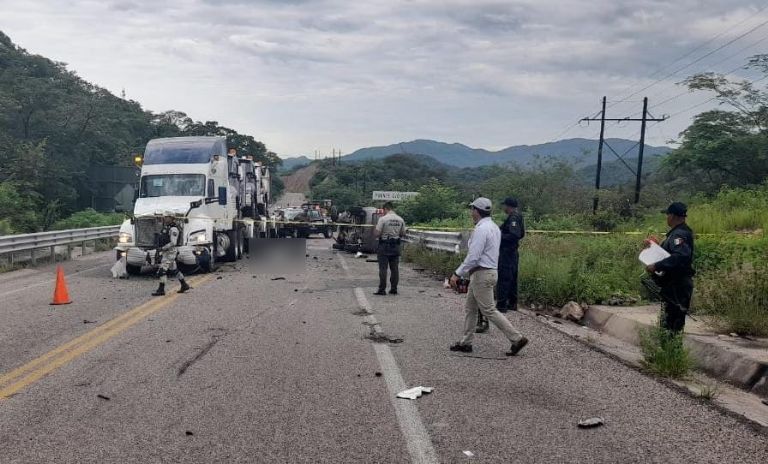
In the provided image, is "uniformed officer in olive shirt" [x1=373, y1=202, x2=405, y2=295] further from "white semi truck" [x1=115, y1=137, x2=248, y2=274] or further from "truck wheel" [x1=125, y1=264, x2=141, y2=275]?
"truck wheel" [x1=125, y1=264, x2=141, y2=275]

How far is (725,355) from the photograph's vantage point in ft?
23.9

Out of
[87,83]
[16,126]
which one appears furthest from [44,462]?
[87,83]

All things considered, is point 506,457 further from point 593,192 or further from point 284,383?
point 593,192

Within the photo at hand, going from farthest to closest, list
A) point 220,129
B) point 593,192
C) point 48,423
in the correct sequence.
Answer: point 220,129 < point 593,192 < point 48,423

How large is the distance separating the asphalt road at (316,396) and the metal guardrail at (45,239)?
326 inches

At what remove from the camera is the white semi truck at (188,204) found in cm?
1633

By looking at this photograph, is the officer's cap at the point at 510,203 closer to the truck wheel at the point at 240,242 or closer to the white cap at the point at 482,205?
the white cap at the point at 482,205

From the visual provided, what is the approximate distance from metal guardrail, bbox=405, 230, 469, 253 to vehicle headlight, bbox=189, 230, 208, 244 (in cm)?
633

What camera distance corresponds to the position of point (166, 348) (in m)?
7.82

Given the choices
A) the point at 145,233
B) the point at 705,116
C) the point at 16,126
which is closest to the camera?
the point at 145,233

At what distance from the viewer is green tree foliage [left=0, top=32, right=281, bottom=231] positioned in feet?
137

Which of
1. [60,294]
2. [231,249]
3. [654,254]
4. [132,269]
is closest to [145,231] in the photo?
[132,269]

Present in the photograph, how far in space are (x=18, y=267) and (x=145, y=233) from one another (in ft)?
15.0

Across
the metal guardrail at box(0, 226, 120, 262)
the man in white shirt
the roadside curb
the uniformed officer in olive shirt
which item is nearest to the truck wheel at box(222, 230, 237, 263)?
the metal guardrail at box(0, 226, 120, 262)
